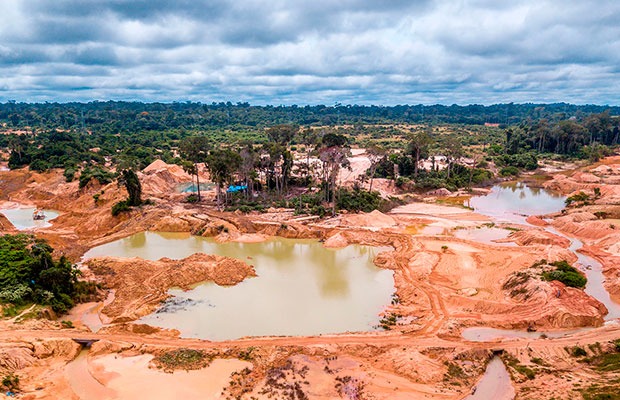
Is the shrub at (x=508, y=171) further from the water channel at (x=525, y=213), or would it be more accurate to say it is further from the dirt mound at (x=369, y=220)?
the dirt mound at (x=369, y=220)

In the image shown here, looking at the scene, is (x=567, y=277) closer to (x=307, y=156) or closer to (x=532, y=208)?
(x=532, y=208)

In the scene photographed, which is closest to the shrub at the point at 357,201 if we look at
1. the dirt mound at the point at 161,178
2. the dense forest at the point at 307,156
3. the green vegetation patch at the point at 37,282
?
the dense forest at the point at 307,156

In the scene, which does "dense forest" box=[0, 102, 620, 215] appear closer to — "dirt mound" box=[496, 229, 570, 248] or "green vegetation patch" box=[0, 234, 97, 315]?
"dirt mound" box=[496, 229, 570, 248]

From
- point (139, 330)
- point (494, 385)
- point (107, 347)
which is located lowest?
point (494, 385)

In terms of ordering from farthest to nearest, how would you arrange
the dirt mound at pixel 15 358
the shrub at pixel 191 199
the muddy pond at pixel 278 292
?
the shrub at pixel 191 199 → the muddy pond at pixel 278 292 → the dirt mound at pixel 15 358

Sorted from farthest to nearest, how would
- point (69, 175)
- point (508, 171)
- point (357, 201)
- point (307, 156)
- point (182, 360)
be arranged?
point (508, 171), point (307, 156), point (69, 175), point (357, 201), point (182, 360)

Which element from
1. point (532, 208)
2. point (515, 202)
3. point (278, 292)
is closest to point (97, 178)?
point (278, 292)

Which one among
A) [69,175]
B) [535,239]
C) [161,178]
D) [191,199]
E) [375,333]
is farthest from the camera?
[161,178]
